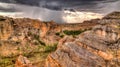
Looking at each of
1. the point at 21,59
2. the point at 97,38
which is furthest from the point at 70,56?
the point at 21,59

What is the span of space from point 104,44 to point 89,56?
13.4 ft

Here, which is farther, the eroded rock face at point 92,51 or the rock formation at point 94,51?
the eroded rock face at point 92,51

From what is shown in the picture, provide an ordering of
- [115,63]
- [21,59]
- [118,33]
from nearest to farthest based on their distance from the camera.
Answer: [115,63] < [118,33] < [21,59]

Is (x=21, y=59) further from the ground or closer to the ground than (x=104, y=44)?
closer to the ground

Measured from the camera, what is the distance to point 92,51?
71000mm

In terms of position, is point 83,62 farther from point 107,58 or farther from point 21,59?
point 21,59

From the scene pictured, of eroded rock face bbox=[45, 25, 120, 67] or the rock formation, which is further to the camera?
eroded rock face bbox=[45, 25, 120, 67]

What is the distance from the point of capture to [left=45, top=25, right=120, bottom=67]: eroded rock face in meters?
68.5

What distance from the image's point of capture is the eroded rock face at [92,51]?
6850 cm

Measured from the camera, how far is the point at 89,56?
69750 millimetres

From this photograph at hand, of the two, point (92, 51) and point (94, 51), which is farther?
point (92, 51)

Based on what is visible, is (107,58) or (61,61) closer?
(107,58)

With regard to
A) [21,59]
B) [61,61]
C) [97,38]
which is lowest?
[21,59]

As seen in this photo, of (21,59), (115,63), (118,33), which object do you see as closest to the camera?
(115,63)
